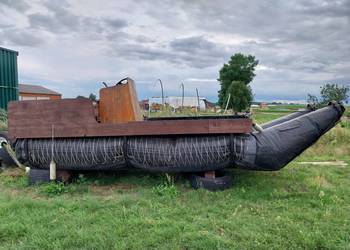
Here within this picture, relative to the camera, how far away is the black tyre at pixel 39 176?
4.42 metres

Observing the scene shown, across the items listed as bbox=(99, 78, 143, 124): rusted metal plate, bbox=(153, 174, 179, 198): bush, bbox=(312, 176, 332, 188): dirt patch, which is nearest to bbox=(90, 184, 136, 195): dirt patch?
bbox=(153, 174, 179, 198): bush

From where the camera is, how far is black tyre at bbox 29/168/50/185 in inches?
174

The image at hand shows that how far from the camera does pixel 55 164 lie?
4.27 m

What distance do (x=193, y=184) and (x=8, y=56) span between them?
9.45m

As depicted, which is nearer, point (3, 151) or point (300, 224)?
point (300, 224)

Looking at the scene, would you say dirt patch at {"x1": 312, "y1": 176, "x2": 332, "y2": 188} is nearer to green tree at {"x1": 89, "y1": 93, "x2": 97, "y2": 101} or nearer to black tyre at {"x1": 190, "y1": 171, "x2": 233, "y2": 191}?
black tyre at {"x1": 190, "y1": 171, "x2": 233, "y2": 191}

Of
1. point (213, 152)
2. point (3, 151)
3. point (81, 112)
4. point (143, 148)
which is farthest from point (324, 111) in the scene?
point (3, 151)

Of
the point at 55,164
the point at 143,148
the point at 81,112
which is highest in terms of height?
the point at 81,112

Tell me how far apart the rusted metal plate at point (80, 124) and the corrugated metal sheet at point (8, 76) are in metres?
6.93

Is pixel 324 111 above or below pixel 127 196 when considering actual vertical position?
above

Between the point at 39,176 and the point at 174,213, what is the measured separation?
2.27m

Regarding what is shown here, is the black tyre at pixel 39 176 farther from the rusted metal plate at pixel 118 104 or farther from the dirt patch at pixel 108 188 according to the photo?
the rusted metal plate at pixel 118 104

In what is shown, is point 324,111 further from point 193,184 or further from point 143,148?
point 143,148

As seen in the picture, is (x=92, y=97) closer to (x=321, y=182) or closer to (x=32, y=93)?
(x=321, y=182)
